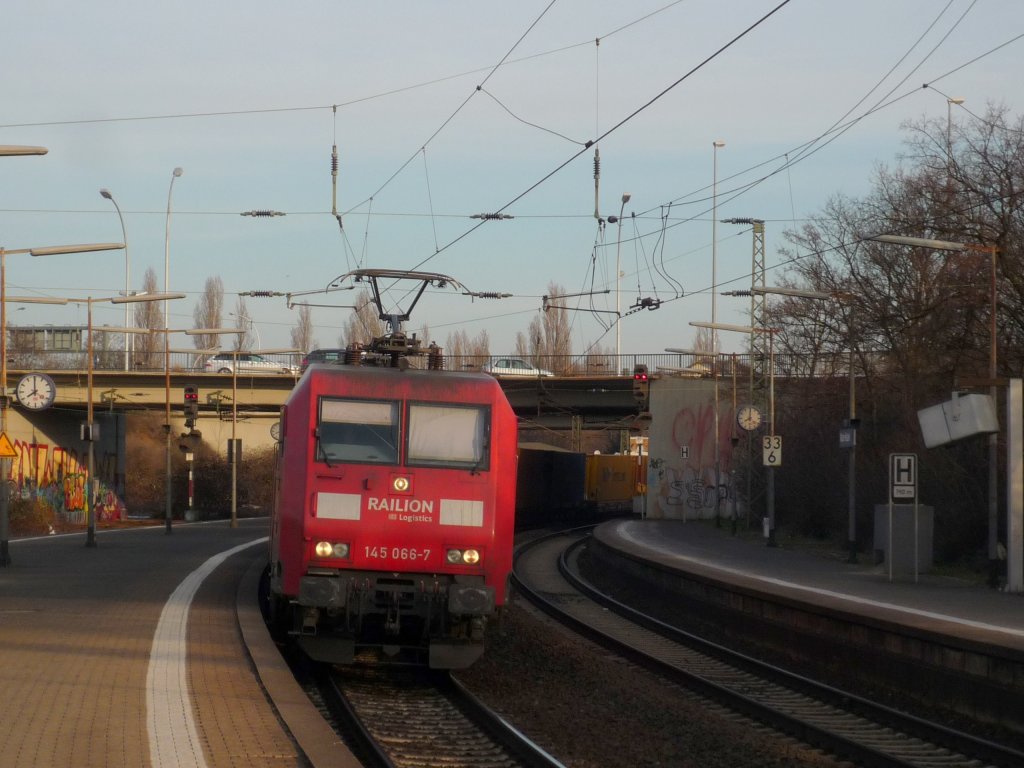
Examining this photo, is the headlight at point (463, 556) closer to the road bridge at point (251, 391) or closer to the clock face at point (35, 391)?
the clock face at point (35, 391)

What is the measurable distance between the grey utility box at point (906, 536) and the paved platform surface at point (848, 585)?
27 centimetres

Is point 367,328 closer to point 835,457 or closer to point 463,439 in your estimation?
point 835,457

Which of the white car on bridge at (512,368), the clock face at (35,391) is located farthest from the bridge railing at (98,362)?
the clock face at (35,391)

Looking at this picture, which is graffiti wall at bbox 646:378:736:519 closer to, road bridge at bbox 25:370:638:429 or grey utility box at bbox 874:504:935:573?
road bridge at bbox 25:370:638:429

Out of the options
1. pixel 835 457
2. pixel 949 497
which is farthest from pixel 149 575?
pixel 835 457

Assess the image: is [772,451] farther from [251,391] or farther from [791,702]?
[251,391]

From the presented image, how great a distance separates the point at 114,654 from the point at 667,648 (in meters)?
8.04

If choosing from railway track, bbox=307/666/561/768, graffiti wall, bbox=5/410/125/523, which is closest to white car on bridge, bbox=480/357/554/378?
graffiti wall, bbox=5/410/125/523

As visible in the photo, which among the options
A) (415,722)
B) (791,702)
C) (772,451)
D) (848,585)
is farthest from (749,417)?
(415,722)

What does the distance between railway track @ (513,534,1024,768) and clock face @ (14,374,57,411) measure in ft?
42.1

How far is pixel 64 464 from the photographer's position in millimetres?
46781

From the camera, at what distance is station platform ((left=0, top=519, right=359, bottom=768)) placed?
7531mm

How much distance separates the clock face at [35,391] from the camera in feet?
89.7

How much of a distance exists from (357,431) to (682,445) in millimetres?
36178
